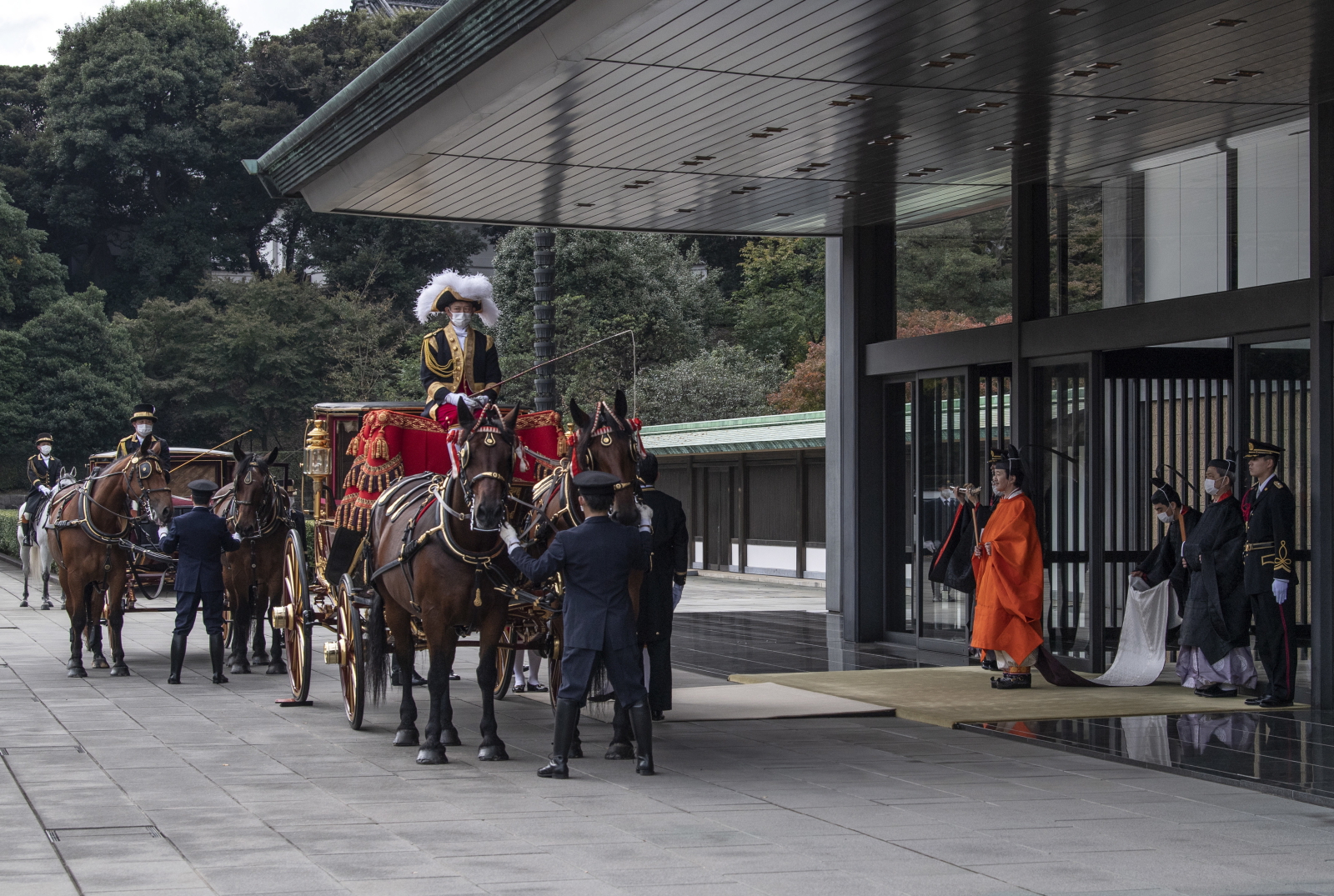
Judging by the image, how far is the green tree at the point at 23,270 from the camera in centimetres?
4631

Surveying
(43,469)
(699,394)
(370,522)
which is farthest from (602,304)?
(370,522)

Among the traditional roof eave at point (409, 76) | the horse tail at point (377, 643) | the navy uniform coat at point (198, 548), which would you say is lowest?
the horse tail at point (377, 643)

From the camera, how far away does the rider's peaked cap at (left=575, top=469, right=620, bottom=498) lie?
7.43 metres

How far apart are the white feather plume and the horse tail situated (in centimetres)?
188

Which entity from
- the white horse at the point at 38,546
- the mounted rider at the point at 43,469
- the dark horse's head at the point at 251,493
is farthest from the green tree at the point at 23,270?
the dark horse's head at the point at 251,493

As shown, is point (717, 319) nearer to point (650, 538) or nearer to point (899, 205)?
point (899, 205)

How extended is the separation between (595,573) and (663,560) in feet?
4.33

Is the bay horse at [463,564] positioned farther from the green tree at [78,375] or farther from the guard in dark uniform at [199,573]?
the green tree at [78,375]

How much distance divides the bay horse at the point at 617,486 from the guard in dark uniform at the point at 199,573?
4202 millimetres

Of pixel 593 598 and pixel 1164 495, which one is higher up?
pixel 1164 495

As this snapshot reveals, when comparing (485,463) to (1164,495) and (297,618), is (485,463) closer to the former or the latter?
(297,618)

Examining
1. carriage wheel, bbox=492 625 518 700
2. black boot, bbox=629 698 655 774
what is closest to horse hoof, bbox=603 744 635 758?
black boot, bbox=629 698 655 774

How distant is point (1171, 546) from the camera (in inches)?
449

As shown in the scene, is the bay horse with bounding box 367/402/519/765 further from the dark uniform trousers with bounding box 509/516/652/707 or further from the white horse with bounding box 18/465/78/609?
the white horse with bounding box 18/465/78/609
